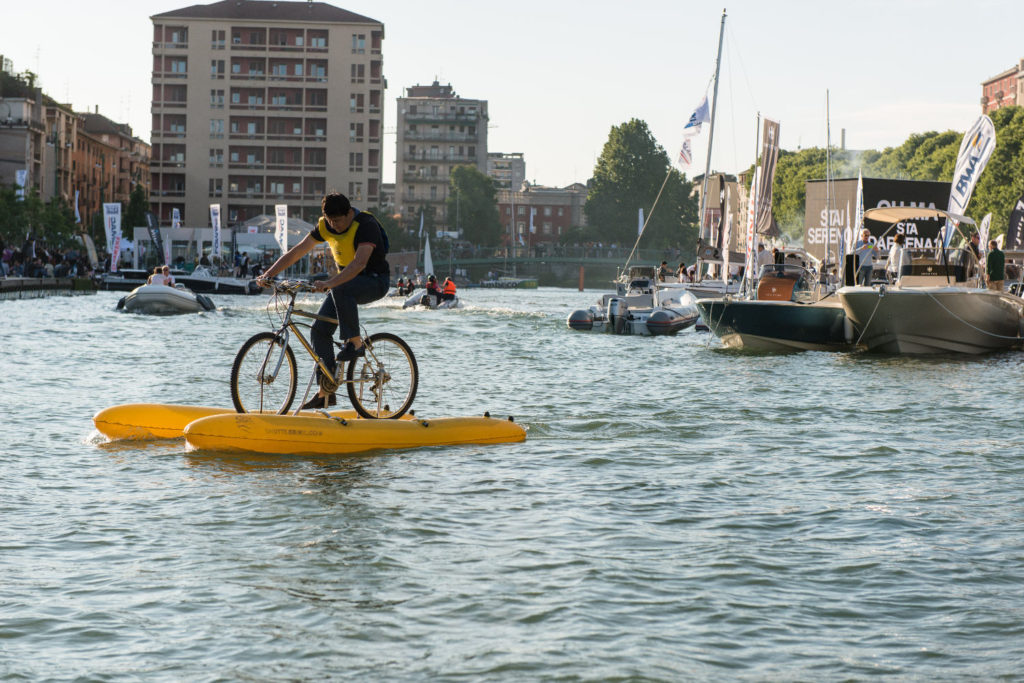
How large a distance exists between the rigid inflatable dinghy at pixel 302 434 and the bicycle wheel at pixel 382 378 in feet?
0.85

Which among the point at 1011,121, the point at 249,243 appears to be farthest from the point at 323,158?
the point at 1011,121

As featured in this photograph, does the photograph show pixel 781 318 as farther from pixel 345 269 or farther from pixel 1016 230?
pixel 345 269

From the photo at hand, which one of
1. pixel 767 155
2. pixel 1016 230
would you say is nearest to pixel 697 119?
pixel 767 155

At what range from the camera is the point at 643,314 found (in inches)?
1601

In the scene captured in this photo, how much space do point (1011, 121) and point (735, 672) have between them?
88419 millimetres

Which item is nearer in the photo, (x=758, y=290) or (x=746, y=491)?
(x=746, y=491)

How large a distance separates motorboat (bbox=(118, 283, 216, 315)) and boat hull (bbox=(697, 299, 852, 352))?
2101 cm

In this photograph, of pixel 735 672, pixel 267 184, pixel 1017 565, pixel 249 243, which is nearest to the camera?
pixel 735 672

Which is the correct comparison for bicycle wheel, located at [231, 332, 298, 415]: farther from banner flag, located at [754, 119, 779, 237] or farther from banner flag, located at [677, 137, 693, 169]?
banner flag, located at [677, 137, 693, 169]

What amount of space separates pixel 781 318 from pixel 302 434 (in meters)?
19.4

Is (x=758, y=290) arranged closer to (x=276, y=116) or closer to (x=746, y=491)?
(x=746, y=491)

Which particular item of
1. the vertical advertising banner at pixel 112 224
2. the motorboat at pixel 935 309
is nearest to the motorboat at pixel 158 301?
the vertical advertising banner at pixel 112 224

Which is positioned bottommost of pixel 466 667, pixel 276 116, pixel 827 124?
pixel 466 667

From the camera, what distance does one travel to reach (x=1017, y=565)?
7.30 meters
